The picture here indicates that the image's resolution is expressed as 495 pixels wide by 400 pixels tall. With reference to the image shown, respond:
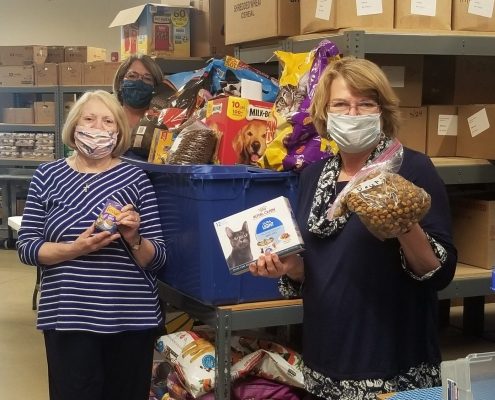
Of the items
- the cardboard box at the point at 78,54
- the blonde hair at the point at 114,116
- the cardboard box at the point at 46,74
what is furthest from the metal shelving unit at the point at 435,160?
the cardboard box at the point at 78,54

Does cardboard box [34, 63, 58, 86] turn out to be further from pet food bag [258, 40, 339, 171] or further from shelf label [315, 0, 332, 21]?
pet food bag [258, 40, 339, 171]

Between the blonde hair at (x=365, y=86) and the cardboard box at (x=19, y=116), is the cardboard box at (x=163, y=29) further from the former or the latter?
the cardboard box at (x=19, y=116)

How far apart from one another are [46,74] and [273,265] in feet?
21.7

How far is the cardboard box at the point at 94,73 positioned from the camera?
7.59 meters

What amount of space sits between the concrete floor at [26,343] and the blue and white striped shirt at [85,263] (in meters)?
1.75

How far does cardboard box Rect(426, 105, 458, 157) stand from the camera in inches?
A: 124

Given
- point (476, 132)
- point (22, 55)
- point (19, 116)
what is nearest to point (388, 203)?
point (476, 132)

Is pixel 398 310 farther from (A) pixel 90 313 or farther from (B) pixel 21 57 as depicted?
(B) pixel 21 57

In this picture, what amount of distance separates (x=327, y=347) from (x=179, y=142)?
1.21 meters

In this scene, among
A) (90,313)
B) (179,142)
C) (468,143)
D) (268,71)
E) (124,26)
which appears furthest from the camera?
(124,26)

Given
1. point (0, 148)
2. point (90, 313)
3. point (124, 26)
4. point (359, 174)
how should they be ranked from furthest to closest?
point (0, 148), point (124, 26), point (90, 313), point (359, 174)

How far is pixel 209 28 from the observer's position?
4.18 metres

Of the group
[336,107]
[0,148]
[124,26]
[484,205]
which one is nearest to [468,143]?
[484,205]

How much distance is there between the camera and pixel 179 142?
9.16ft
